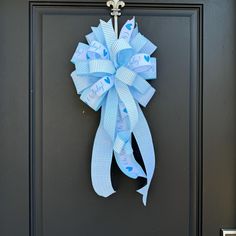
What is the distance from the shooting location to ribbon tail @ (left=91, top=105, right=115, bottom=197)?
0.89m

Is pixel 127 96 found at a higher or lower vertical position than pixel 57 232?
higher

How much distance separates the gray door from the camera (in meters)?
0.94

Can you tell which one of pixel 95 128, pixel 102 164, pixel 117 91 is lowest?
pixel 102 164

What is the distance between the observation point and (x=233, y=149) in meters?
0.97

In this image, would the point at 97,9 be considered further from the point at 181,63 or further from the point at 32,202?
the point at 32,202

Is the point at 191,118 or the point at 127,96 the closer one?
Result: the point at 127,96

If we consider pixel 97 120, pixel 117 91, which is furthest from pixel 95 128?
pixel 117 91

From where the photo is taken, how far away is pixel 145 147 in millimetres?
904

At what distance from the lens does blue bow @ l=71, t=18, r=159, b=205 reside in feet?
2.78

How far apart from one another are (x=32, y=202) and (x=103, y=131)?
1.05 ft

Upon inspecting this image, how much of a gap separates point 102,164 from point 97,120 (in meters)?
0.14

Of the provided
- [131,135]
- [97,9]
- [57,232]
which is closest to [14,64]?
[97,9]

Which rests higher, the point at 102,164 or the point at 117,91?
the point at 117,91

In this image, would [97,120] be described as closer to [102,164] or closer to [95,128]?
[95,128]
